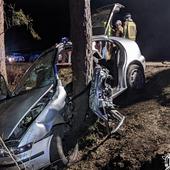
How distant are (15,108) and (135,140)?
219cm

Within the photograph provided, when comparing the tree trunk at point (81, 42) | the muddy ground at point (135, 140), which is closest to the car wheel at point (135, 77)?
the muddy ground at point (135, 140)

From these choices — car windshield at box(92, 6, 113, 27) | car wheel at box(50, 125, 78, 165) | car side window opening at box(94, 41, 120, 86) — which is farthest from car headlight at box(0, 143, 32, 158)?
car windshield at box(92, 6, 113, 27)

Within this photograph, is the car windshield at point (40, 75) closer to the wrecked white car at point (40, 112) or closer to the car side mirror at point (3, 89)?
the wrecked white car at point (40, 112)

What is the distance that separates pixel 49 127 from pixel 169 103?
9.84 feet

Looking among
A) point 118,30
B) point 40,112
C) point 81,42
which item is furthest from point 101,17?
point 40,112

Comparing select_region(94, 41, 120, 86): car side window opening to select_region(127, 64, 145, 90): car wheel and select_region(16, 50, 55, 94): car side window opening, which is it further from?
select_region(16, 50, 55, 94): car side window opening

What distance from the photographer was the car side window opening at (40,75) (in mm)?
9477

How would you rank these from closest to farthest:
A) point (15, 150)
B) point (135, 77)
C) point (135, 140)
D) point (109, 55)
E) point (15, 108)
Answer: point (15, 150) < point (15, 108) < point (135, 140) < point (109, 55) < point (135, 77)

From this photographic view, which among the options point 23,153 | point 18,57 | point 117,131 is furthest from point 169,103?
point 18,57

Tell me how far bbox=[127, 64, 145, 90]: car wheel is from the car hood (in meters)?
2.83

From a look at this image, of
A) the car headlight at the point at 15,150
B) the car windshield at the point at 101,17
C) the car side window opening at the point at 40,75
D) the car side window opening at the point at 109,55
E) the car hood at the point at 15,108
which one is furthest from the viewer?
the car windshield at the point at 101,17

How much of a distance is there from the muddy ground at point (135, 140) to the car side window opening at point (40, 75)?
1.31 metres

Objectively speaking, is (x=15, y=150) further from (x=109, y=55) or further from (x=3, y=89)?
(x=109, y=55)

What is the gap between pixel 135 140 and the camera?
9.52 meters
